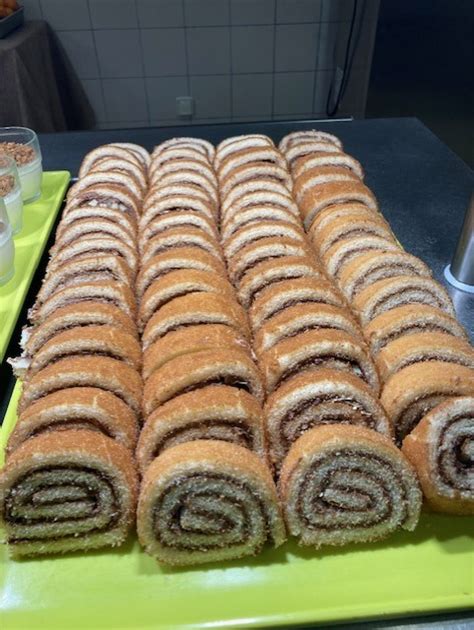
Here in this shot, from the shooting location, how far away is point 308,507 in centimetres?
173

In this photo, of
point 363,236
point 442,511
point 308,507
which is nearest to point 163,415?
point 308,507

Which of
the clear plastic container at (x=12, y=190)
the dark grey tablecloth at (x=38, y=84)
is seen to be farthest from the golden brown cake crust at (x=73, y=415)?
the dark grey tablecloth at (x=38, y=84)

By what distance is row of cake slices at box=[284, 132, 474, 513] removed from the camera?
5.75ft

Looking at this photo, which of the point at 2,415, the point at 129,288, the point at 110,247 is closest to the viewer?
the point at 2,415

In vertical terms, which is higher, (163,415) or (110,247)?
(163,415)

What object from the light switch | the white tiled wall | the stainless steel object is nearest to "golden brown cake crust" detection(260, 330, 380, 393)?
the stainless steel object

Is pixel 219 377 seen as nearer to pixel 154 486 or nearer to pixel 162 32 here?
pixel 154 486

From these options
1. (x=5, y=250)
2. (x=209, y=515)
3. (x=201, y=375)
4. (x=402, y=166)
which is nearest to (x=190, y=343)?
(x=201, y=375)

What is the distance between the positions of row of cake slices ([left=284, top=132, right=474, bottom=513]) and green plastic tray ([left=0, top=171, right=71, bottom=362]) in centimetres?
137

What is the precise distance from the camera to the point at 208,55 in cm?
591

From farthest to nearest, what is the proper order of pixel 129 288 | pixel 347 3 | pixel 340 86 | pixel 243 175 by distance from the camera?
pixel 340 86 → pixel 347 3 → pixel 243 175 → pixel 129 288

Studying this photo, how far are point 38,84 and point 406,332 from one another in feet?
14.0

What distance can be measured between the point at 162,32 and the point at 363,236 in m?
4.06

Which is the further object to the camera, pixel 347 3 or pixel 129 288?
pixel 347 3
